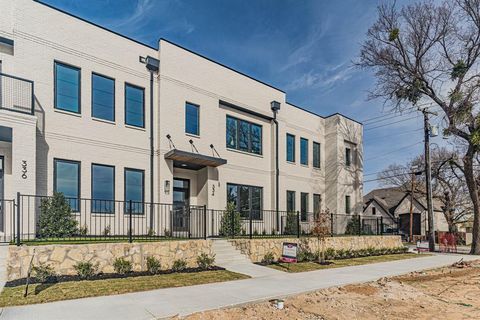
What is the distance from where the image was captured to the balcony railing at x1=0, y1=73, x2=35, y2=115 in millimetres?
11648

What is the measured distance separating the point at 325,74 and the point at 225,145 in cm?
934

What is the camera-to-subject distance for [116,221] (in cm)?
1385

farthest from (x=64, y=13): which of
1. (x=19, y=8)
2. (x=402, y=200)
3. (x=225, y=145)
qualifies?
(x=402, y=200)

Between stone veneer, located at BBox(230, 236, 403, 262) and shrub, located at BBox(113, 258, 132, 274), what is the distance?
14.9ft

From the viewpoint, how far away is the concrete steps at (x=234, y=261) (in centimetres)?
1145

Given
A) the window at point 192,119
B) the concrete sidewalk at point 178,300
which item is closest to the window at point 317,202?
the window at point 192,119

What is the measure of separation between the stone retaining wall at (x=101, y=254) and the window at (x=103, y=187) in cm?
387

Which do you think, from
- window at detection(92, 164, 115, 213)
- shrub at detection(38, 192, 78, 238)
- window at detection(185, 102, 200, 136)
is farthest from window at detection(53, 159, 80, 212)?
window at detection(185, 102, 200, 136)

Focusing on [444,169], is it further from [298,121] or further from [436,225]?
[298,121]

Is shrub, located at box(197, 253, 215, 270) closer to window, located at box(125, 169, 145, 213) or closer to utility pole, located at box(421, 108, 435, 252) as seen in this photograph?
window, located at box(125, 169, 145, 213)

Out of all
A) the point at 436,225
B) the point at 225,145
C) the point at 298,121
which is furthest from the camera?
the point at 436,225

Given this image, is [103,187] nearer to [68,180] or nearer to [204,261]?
[68,180]

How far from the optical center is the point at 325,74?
76.8ft

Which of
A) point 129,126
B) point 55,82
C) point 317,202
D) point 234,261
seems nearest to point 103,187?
point 129,126
